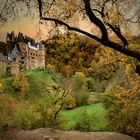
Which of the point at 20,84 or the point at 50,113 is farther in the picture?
the point at 20,84

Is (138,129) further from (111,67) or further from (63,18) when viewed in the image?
(63,18)

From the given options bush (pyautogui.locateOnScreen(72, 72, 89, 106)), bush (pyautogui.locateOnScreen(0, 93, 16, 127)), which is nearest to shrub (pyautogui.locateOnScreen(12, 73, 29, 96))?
bush (pyautogui.locateOnScreen(72, 72, 89, 106))

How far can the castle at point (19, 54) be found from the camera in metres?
71.7

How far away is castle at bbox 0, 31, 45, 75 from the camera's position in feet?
235

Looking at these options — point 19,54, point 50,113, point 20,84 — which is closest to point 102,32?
point 50,113

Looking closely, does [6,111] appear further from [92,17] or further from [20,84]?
[20,84]

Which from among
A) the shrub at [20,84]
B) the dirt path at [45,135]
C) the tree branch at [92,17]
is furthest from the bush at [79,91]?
the tree branch at [92,17]

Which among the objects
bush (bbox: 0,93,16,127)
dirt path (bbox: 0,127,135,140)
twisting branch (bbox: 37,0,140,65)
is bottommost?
bush (bbox: 0,93,16,127)

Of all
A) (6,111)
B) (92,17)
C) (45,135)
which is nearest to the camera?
(92,17)

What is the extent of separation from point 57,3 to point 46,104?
18.2 meters

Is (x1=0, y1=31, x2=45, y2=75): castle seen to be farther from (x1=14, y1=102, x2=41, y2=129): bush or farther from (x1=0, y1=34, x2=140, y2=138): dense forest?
(x1=14, y1=102, x2=41, y2=129): bush

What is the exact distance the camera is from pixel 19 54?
256ft

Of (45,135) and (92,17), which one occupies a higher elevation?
(92,17)

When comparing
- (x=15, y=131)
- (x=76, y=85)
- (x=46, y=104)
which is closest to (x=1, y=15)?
(x=15, y=131)
